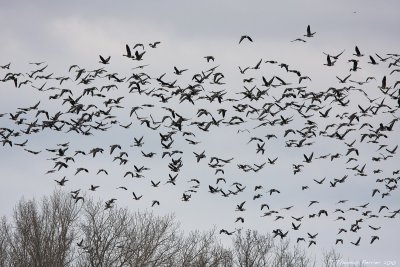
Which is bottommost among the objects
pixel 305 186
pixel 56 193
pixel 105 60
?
pixel 305 186

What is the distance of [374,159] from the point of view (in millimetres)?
35156

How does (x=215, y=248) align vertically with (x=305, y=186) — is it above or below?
above

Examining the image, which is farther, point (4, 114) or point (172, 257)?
point (172, 257)

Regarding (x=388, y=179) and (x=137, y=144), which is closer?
(x=137, y=144)

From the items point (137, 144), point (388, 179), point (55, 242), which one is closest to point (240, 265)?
point (55, 242)

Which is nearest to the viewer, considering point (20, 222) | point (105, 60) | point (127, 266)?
point (105, 60)

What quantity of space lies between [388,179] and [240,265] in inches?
1156

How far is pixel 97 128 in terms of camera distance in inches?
1248

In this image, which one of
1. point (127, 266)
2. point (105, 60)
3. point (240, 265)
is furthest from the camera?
point (240, 265)

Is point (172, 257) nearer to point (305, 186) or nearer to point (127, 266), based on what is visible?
point (127, 266)

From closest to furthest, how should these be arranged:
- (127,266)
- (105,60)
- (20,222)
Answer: (105,60) < (127,266) < (20,222)

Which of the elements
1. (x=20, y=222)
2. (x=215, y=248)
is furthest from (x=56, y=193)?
(x=215, y=248)

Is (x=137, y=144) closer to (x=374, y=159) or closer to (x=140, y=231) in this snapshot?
(x=374, y=159)

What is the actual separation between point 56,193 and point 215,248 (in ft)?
43.0
